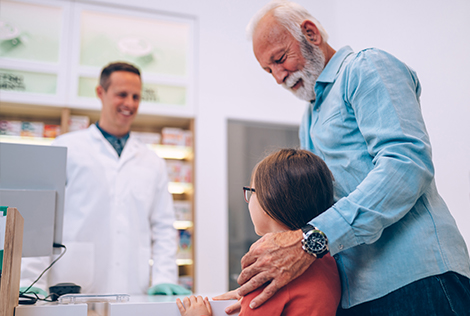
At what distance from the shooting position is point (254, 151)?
4.00m

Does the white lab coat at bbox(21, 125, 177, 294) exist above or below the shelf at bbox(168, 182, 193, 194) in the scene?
below

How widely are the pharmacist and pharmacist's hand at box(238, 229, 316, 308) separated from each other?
1242 mm

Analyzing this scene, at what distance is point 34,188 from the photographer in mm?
1235

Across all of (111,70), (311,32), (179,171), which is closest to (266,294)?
(311,32)

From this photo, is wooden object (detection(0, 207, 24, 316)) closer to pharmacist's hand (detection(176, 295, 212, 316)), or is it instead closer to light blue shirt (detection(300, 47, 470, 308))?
pharmacist's hand (detection(176, 295, 212, 316))

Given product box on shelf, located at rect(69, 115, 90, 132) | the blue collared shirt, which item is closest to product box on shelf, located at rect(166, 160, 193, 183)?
product box on shelf, located at rect(69, 115, 90, 132)

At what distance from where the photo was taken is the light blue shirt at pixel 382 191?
0.96 m

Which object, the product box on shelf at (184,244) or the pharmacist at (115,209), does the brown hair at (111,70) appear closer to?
the pharmacist at (115,209)

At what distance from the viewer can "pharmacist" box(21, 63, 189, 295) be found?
86.3 inches

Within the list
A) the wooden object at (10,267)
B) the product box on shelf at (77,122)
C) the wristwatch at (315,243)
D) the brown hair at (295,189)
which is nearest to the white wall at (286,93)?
the product box on shelf at (77,122)

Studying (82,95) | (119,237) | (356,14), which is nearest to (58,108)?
(82,95)

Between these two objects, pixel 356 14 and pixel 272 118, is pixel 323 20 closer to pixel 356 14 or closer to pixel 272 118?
pixel 356 14

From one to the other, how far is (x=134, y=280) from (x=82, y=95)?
1894 mm

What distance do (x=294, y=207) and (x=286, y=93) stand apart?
10.7 feet
